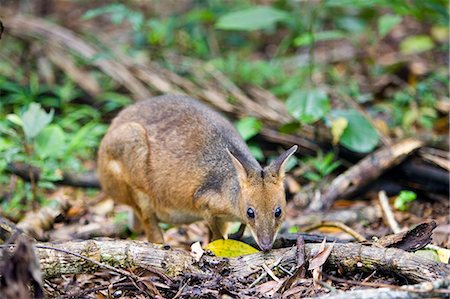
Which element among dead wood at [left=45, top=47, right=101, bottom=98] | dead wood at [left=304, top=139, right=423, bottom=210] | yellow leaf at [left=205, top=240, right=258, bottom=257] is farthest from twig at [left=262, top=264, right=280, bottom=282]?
dead wood at [left=45, top=47, right=101, bottom=98]

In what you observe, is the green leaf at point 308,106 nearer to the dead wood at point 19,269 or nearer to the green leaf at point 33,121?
the green leaf at point 33,121

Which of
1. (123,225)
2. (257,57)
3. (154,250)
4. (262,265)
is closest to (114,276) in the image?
(154,250)

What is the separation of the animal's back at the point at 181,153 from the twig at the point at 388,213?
156cm

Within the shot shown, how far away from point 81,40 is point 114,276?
18.3ft

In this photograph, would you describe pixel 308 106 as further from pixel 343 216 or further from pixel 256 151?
pixel 343 216

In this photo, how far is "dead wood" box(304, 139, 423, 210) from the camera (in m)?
7.06

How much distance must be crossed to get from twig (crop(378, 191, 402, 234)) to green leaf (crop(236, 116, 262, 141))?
165 cm

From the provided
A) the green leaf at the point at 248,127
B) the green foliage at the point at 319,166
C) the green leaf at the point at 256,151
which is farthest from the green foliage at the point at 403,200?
the green leaf at the point at 248,127

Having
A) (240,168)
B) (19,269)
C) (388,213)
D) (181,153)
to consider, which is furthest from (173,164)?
(19,269)

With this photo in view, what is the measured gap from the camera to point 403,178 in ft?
23.8

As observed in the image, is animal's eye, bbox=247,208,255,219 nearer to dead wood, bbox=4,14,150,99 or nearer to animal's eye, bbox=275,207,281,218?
animal's eye, bbox=275,207,281,218

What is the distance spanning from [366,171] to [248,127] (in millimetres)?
1486

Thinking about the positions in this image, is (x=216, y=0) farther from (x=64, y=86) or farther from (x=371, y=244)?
(x=371, y=244)

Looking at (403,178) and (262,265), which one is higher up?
(262,265)
